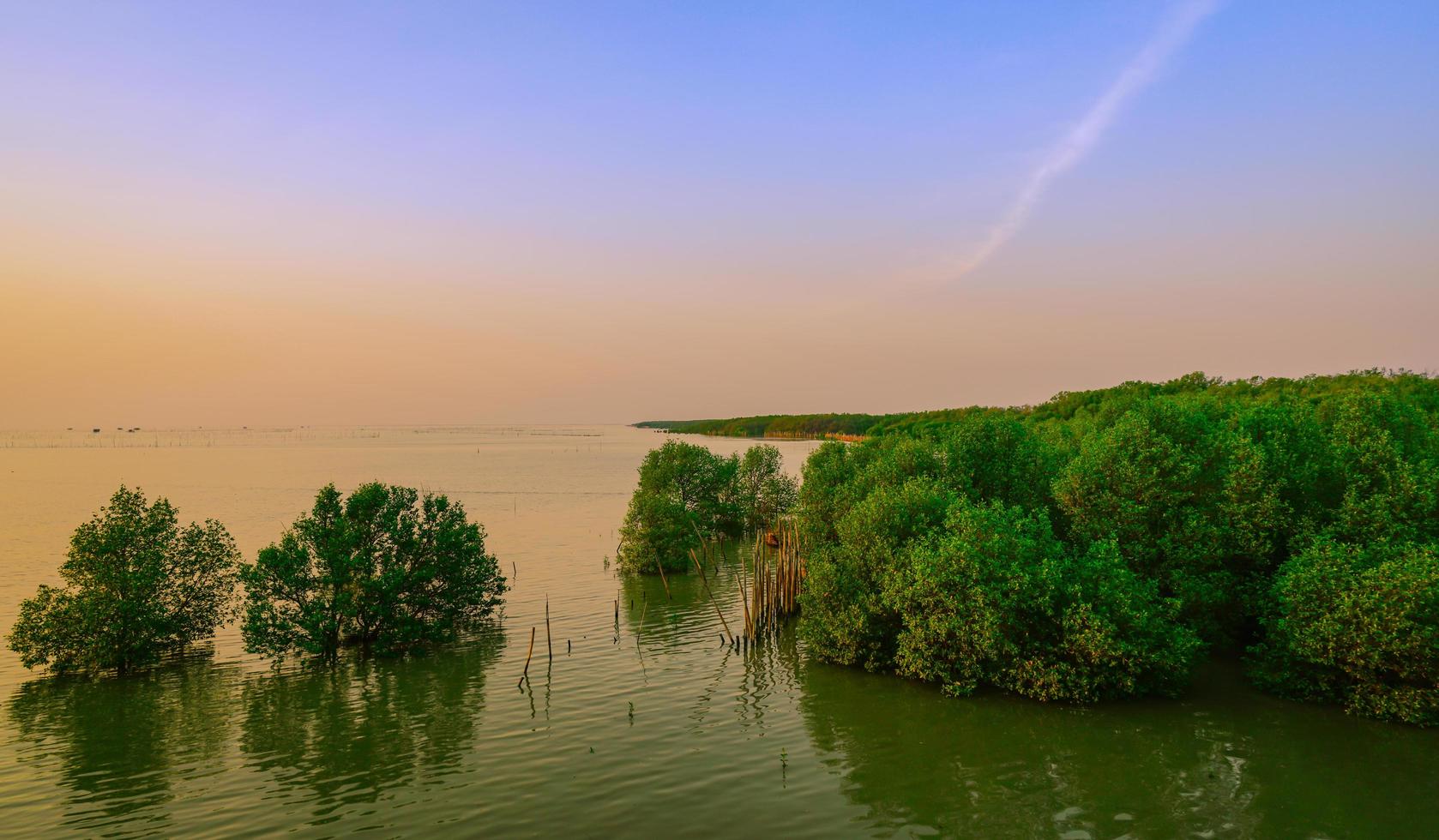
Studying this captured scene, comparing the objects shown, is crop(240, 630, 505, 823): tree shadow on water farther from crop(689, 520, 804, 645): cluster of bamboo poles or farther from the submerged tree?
the submerged tree

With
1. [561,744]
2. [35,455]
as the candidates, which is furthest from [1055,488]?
[35,455]

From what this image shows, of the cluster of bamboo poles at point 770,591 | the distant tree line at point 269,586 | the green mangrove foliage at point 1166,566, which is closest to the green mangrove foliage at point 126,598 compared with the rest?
the distant tree line at point 269,586

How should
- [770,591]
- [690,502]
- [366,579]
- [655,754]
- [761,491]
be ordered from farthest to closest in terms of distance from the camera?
[761,491]
[690,502]
[770,591]
[366,579]
[655,754]

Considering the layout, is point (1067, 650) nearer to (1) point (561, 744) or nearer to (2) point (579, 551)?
(1) point (561, 744)

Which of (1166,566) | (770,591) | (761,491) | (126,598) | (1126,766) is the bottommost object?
(1126,766)

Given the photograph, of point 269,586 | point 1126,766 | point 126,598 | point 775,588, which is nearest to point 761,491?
point 775,588

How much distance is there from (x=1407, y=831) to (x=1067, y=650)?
317 inches

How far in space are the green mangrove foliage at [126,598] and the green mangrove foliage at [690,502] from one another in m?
22.4

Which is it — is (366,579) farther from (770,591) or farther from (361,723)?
(770,591)

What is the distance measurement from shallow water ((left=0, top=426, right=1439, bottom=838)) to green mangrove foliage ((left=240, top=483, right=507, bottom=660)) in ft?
4.70

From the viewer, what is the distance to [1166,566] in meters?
25.1

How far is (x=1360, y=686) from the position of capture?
20.3 metres

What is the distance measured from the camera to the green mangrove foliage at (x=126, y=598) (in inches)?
1022

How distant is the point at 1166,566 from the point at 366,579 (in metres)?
29.5
